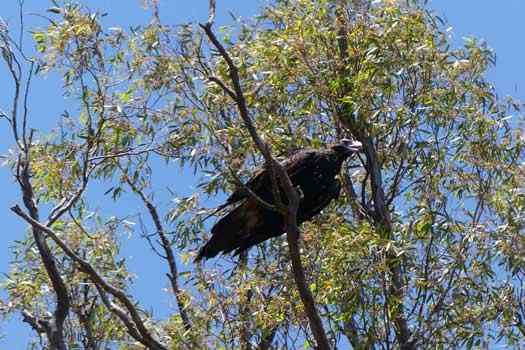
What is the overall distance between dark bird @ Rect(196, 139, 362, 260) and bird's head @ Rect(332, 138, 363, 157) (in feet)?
0.70

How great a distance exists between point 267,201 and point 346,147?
0.92 metres

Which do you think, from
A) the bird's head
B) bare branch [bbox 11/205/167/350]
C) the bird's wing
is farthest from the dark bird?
bare branch [bbox 11/205/167/350]

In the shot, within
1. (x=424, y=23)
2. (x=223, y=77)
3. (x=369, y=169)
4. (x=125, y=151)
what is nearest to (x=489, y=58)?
(x=424, y=23)

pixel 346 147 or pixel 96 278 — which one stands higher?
pixel 346 147

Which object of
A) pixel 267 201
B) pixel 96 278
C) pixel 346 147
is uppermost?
pixel 346 147

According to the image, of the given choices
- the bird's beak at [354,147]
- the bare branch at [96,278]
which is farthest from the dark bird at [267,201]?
the bare branch at [96,278]

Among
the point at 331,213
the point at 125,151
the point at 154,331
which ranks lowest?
the point at 154,331

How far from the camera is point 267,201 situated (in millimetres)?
7484

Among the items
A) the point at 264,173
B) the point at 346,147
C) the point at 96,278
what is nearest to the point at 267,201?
the point at 264,173

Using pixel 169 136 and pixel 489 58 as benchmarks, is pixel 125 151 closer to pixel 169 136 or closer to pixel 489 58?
pixel 169 136

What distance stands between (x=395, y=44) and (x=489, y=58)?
0.73 m

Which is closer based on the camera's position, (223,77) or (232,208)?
(232,208)

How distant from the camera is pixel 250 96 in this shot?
31.0ft

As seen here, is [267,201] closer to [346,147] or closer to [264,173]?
[264,173]
